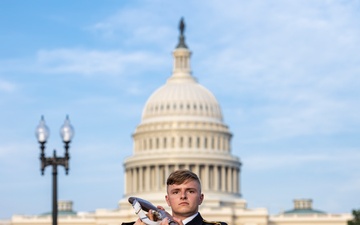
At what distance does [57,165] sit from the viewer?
126 ft

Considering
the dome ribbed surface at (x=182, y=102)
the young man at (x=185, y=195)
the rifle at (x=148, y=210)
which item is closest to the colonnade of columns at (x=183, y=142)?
the dome ribbed surface at (x=182, y=102)

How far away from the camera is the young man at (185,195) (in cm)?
885

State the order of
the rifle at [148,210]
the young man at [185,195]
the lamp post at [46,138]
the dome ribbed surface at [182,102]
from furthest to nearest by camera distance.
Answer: the dome ribbed surface at [182,102] < the lamp post at [46,138] < the young man at [185,195] < the rifle at [148,210]

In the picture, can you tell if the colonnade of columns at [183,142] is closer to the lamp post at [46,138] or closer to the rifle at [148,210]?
the lamp post at [46,138]

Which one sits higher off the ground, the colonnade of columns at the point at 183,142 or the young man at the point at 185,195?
the colonnade of columns at the point at 183,142

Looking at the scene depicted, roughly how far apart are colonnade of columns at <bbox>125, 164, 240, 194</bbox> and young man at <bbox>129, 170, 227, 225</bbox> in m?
162

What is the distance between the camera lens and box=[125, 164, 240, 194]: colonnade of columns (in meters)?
172

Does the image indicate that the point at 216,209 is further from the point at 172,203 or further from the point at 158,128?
the point at 172,203

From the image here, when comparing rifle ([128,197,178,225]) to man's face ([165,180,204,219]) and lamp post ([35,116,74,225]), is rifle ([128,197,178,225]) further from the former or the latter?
lamp post ([35,116,74,225])

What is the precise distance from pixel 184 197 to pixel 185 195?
0.02 metres

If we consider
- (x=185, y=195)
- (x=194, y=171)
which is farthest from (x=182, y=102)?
(x=185, y=195)

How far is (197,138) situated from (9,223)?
27.5 metres

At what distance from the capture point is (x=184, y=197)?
8.90 meters

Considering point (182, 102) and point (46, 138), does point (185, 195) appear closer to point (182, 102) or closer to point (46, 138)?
point (46, 138)
